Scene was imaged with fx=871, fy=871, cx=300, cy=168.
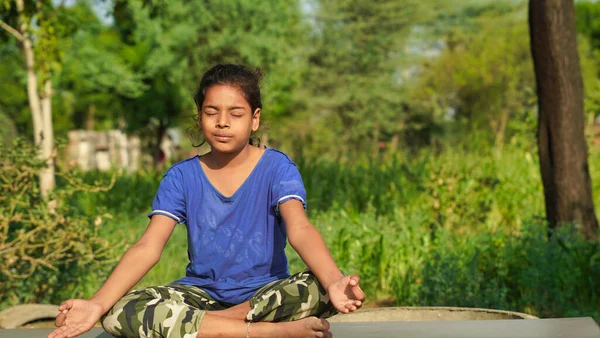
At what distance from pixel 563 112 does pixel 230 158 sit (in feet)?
12.9

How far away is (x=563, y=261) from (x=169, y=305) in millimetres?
3429

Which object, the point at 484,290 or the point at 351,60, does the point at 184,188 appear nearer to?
the point at 484,290

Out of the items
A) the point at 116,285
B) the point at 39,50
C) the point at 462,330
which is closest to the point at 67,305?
the point at 116,285

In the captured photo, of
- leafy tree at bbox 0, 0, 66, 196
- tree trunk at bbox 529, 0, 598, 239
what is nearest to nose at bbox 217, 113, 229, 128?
tree trunk at bbox 529, 0, 598, 239

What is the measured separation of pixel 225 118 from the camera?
3186mm

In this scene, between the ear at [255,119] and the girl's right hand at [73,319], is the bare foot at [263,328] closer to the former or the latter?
the girl's right hand at [73,319]

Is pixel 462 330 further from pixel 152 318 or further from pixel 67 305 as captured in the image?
pixel 67 305

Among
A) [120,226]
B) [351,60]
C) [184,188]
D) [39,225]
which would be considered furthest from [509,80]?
[184,188]

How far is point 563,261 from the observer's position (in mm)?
5582

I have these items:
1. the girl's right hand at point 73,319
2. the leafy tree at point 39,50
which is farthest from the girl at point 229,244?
the leafy tree at point 39,50

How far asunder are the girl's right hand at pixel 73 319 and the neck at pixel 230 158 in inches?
32.1

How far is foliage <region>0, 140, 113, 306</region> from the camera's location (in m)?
5.35

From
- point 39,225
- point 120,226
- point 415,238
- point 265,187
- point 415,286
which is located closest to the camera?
point 265,187

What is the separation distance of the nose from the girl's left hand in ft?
2.65
